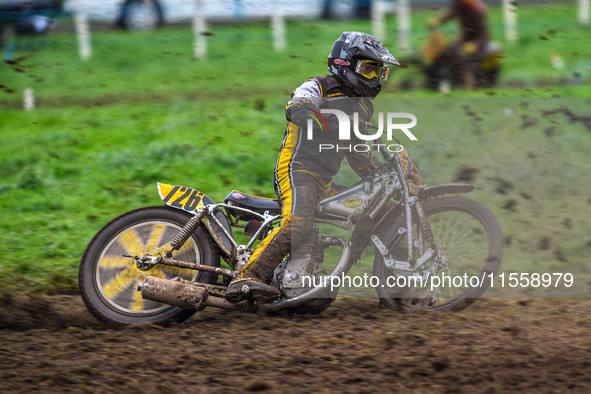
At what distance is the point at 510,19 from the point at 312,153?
319 inches

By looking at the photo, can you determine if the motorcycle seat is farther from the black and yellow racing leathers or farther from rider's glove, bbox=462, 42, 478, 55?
rider's glove, bbox=462, 42, 478, 55

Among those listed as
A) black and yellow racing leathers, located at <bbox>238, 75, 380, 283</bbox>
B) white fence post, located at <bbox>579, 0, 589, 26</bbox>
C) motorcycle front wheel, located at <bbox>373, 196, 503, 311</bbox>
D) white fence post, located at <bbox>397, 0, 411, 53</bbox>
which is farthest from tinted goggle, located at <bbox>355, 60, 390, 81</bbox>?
white fence post, located at <bbox>579, 0, 589, 26</bbox>

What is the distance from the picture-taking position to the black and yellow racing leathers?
512cm

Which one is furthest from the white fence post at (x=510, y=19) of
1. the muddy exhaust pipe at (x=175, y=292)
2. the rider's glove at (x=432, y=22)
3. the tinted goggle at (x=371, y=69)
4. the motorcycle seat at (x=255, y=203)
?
the muddy exhaust pipe at (x=175, y=292)

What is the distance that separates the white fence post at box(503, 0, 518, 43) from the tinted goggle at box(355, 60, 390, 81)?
285 inches

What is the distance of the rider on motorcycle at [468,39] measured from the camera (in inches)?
408

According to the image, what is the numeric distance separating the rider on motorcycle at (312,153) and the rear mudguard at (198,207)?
264mm

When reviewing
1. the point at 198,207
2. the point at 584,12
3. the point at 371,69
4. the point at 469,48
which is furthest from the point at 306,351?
the point at 584,12

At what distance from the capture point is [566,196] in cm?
784

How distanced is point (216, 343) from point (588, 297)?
3198mm

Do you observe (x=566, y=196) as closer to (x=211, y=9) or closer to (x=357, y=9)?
(x=357, y=9)

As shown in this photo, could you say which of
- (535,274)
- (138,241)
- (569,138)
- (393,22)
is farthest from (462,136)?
(138,241)

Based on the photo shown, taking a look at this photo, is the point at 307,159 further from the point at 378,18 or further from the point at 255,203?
the point at 378,18

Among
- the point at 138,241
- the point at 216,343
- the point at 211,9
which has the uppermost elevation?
the point at 211,9
